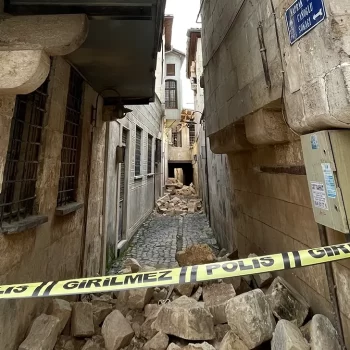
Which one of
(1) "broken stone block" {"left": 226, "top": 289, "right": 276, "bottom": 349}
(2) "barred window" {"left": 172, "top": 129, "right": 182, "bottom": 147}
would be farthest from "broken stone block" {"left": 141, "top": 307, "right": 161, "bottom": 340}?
(2) "barred window" {"left": 172, "top": 129, "right": 182, "bottom": 147}

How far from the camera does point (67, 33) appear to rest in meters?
1.79

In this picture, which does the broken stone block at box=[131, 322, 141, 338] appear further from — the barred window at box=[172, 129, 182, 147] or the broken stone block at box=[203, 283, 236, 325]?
the barred window at box=[172, 129, 182, 147]

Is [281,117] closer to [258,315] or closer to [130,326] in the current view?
[258,315]

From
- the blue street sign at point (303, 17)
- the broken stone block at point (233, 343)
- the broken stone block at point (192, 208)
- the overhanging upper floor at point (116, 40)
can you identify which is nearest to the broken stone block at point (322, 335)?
the broken stone block at point (233, 343)

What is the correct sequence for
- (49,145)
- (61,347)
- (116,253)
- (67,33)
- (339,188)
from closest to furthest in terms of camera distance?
(339,188) < (67,33) < (61,347) < (49,145) < (116,253)

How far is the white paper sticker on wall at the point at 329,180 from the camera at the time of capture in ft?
4.36

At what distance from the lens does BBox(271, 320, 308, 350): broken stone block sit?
4.53 ft

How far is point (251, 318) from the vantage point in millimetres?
1618

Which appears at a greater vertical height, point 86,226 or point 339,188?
point 339,188

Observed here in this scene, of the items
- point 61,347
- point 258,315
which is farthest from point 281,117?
point 61,347

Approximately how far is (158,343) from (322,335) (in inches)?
49.7

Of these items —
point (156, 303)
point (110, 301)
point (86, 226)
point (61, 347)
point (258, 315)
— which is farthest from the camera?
point (86, 226)

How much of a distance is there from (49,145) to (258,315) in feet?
8.68

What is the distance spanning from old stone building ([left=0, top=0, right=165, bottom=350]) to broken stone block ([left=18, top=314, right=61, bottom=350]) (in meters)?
0.11
